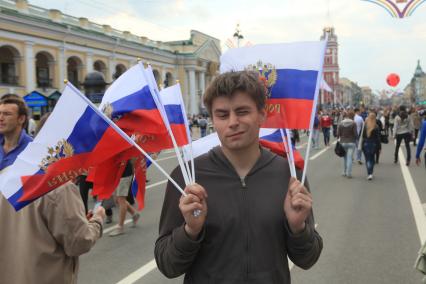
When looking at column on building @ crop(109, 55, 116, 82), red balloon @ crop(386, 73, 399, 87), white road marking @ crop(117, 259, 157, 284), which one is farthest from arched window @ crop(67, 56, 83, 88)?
white road marking @ crop(117, 259, 157, 284)

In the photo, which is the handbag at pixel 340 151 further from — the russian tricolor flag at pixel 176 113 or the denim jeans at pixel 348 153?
the russian tricolor flag at pixel 176 113

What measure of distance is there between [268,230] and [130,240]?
16.2 ft

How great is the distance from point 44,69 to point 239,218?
38564mm

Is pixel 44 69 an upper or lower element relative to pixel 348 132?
upper

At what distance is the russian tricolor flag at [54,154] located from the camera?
2.36 meters

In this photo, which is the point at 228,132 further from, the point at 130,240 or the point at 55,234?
the point at 130,240

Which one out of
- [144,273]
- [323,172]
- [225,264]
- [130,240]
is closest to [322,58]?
[225,264]

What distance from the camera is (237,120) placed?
2.06m

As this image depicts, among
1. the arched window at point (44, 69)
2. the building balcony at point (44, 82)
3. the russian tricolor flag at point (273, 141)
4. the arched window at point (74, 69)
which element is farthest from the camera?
the arched window at point (74, 69)

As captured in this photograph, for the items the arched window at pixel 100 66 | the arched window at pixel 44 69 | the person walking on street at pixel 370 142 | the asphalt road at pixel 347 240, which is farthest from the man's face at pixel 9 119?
the arched window at pixel 100 66

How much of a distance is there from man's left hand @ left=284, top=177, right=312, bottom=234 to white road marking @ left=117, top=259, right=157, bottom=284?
3.41 meters

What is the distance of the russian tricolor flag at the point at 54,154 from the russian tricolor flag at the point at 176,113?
524 mm

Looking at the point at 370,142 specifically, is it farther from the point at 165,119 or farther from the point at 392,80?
the point at 392,80


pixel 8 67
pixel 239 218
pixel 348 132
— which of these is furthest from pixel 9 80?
pixel 239 218
